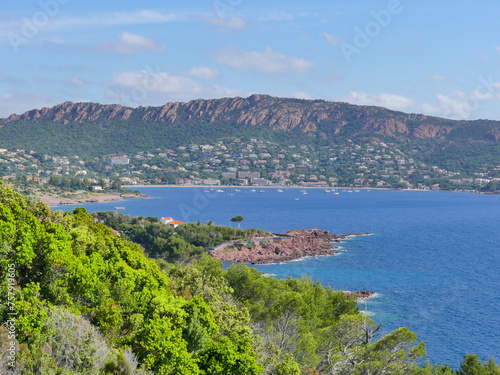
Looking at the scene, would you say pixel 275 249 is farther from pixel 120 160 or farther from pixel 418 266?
pixel 120 160

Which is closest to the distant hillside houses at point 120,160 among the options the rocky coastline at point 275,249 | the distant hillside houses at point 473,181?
the distant hillside houses at point 473,181

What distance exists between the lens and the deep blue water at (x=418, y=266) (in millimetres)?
27766

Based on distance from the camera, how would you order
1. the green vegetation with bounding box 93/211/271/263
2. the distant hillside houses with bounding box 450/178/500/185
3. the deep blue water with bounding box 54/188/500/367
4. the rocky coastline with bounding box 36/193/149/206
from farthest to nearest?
1. the distant hillside houses with bounding box 450/178/500/185
2. the rocky coastline with bounding box 36/193/149/206
3. the green vegetation with bounding box 93/211/271/263
4. the deep blue water with bounding box 54/188/500/367

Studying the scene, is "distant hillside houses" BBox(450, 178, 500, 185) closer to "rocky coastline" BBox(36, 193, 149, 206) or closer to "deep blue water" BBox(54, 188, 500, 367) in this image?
"deep blue water" BBox(54, 188, 500, 367)

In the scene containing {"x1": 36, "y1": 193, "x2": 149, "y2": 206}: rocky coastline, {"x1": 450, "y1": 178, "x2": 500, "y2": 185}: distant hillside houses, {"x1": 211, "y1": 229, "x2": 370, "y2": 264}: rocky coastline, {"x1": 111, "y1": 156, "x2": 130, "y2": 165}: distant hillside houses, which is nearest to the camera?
{"x1": 211, "y1": 229, "x2": 370, "y2": 264}: rocky coastline

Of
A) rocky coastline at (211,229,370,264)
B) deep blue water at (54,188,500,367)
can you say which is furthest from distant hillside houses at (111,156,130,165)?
rocky coastline at (211,229,370,264)

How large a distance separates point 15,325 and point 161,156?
183121mm

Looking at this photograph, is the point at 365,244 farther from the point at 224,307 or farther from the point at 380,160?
the point at 380,160

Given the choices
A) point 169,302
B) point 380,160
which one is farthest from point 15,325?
point 380,160

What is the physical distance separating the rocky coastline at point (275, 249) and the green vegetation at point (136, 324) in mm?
27618

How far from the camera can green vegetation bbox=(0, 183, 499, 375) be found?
10.2 meters

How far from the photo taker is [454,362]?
22922mm

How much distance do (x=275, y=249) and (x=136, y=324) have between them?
38.4m

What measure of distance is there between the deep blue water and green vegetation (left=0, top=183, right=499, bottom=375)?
8.90 metres
